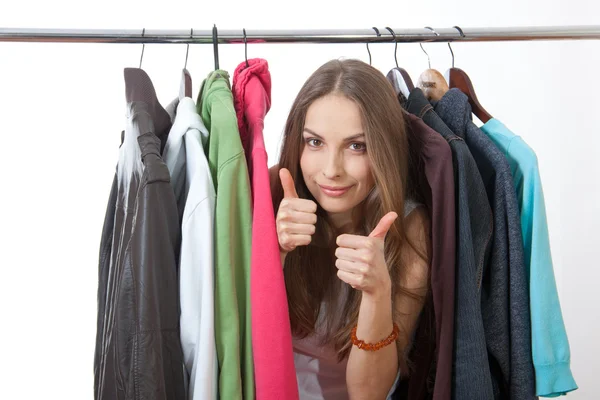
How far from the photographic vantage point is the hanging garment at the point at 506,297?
3.20ft

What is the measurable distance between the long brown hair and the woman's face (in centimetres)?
2

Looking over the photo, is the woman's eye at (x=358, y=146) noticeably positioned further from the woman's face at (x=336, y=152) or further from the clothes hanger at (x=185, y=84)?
the clothes hanger at (x=185, y=84)

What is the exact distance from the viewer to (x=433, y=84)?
1218 millimetres

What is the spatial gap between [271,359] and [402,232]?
16.5 inches

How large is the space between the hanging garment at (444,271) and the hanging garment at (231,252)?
329 mm

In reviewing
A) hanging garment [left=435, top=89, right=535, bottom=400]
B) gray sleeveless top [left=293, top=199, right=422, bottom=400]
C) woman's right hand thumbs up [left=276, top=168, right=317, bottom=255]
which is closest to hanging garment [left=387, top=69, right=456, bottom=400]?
hanging garment [left=435, top=89, right=535, bottom=400]

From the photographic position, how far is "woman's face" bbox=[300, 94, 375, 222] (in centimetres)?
103

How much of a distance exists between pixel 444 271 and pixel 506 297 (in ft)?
0.50

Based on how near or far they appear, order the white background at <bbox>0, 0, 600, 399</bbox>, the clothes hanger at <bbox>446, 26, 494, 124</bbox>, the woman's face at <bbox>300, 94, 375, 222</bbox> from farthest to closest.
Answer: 1. the white background at <bbox>0, 0, 600, 399</bbox>
2. the clothes hanger at <bbox>446, 26, 494, 124</bbox>
3. the woman's face at <bbox>300, 94, 375, 222</bbox>

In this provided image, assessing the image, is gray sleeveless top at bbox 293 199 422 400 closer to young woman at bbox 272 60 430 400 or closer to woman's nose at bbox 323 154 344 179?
young woman at bbox 272 60 430 400

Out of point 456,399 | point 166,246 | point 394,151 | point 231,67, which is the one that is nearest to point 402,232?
point 394,151

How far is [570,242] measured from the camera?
6.64 ft

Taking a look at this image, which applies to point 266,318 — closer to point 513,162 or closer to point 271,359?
point 271,359

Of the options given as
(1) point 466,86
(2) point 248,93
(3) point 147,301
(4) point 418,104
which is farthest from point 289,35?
(3) point 147,301
